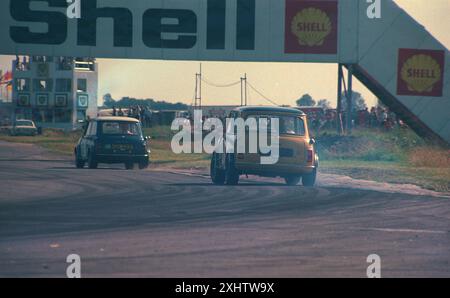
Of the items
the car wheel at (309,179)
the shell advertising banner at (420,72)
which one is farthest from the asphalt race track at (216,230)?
the shell advertising banner at (420,72)

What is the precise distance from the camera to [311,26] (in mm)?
38906

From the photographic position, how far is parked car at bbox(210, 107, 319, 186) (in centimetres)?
2153

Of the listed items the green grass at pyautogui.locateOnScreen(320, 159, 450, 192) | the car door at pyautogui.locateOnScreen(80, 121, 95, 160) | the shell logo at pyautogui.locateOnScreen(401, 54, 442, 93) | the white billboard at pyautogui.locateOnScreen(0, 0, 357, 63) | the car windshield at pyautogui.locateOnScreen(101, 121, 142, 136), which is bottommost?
the green grass at pyautogui.locateOnScreen(320, 159, 450, 192)

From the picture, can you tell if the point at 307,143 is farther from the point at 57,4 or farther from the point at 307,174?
the point at 57,4

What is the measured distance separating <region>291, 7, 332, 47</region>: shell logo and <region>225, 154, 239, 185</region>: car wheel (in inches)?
→ 707

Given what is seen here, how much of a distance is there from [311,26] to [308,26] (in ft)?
0.40

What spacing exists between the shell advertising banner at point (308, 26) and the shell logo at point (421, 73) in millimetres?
3562

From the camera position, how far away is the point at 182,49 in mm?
38375

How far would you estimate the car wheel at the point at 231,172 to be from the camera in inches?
850

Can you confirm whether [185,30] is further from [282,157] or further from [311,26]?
[282,157]

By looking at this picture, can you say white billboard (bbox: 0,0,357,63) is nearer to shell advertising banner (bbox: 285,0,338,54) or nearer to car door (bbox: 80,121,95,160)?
shell advertising banner (bbox: 285,0,338,54)

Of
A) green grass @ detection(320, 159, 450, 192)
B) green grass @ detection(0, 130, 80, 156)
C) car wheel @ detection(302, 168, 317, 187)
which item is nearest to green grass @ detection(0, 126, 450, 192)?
green grass @ detection(320, 159, 450, 192)

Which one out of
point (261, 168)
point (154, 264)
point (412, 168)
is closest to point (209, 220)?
point (154, 264)
